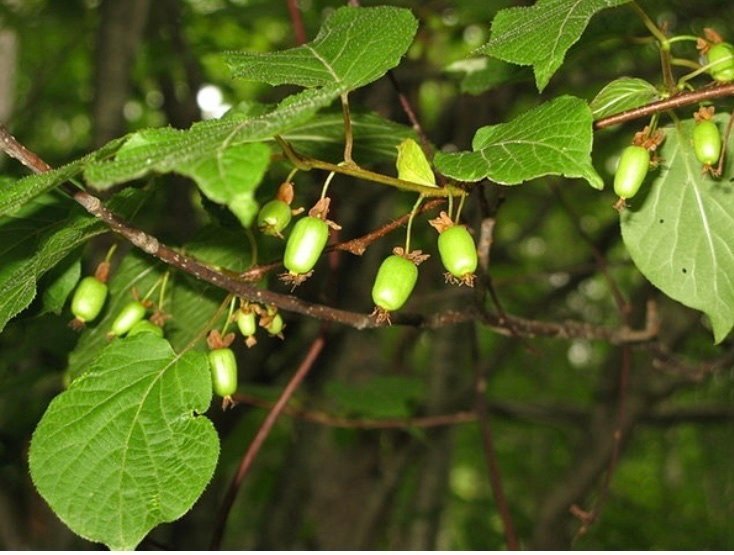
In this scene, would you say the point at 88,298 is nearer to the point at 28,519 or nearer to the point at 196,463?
the point at 196,463

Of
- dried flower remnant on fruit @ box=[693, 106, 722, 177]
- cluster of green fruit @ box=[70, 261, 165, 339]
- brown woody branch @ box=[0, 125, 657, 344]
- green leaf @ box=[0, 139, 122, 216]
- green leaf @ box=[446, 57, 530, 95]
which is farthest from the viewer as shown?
green leaf @ box=[446, 57, 530, 95]

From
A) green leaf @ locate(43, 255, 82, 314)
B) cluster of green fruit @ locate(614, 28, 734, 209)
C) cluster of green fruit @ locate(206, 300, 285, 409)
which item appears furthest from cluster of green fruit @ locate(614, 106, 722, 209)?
green leaf @ locate(43, 255, 82, 314)

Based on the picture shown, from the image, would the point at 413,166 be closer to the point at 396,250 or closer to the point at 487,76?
the point at 396,250

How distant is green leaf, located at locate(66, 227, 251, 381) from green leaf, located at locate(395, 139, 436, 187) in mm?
572

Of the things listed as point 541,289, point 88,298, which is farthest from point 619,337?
point 541,289

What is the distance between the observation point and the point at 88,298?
1577 millimetres

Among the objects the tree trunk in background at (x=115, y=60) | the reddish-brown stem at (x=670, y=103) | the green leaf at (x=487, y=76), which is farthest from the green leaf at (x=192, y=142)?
the tree trunk in background at (x=115, y=60)

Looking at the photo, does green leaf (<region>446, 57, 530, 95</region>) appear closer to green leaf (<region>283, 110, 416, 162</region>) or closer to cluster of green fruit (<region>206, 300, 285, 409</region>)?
green leaf (<region>283, 110, 416, 162</region>)

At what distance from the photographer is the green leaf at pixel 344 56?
1178 millimetres

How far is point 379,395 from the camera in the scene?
122 inches

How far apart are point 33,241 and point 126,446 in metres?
0.49

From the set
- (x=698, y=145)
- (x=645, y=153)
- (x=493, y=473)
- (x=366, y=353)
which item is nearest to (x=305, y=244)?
(x=645, y=153)

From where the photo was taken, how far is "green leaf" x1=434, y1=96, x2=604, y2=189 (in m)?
1.08

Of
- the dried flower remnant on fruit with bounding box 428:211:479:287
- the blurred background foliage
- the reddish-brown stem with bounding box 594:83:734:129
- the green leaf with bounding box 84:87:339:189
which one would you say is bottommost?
the blurred background foliage
